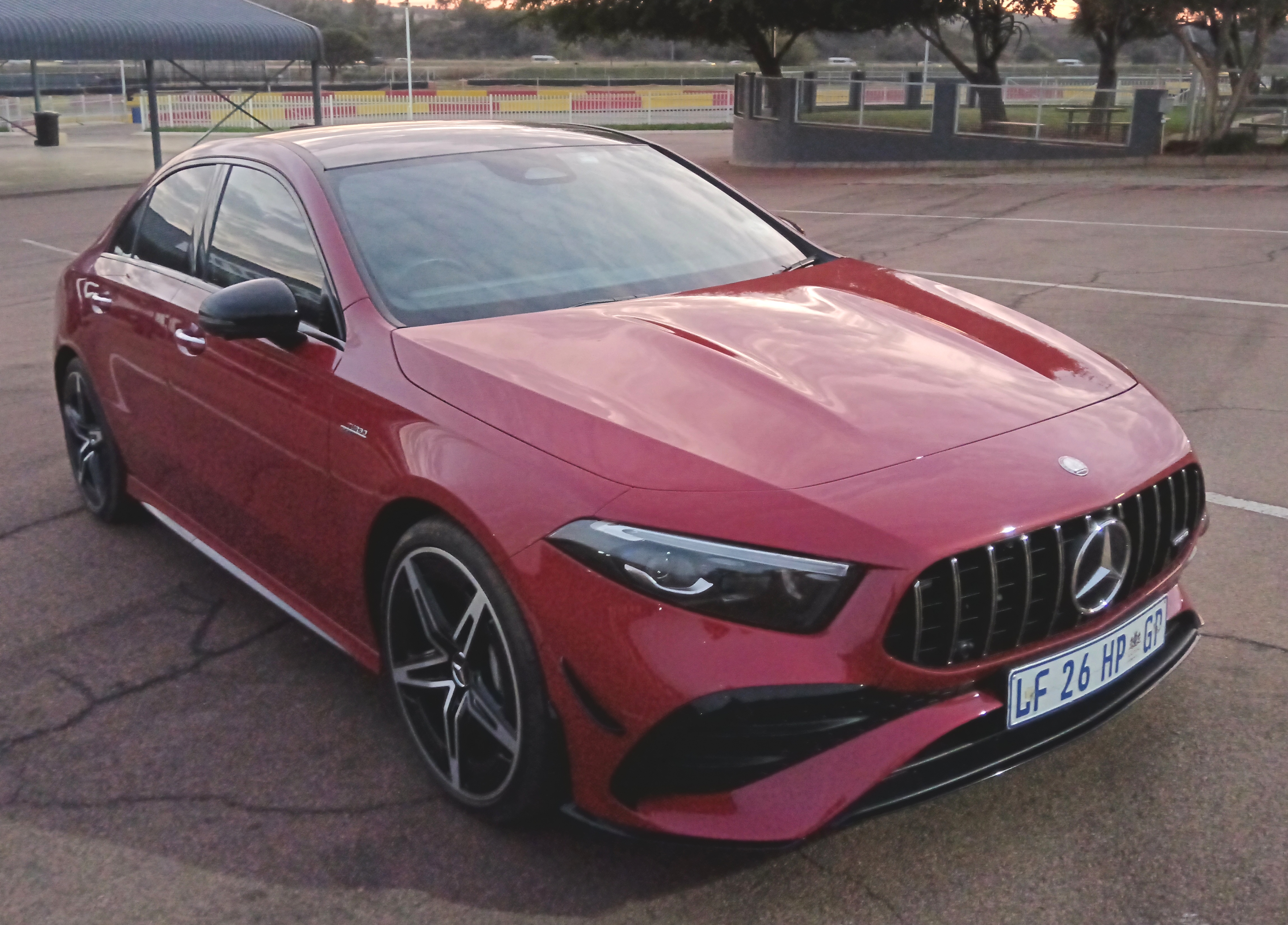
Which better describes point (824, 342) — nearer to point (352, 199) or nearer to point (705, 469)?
point (705, 469)

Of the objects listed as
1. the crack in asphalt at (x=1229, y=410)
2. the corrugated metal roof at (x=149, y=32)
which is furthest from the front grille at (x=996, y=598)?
the corrugated metal roof at (x=149, y=32)

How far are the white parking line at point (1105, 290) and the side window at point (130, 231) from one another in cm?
512

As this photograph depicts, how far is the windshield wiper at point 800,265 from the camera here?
4105mm

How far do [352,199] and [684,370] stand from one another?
1.27 m

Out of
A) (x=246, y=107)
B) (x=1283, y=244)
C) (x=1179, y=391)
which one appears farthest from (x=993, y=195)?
(x=246, y=107)

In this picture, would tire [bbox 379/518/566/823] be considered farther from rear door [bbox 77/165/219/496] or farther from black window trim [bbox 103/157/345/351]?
rear door [bbox 77/165/219/496]

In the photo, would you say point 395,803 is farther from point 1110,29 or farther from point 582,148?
point 1110,29

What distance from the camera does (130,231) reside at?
487 cm

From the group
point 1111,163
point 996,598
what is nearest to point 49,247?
point 996,598

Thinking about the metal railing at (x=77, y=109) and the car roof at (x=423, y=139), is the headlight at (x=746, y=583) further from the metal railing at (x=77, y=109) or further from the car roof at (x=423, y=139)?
the metal railing at (x=77, y=109)

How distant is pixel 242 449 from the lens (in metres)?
3.78

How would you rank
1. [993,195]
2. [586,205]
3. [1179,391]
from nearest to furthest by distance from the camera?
[586,205] → [1179,391] → [993,195]

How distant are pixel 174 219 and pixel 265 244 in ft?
2.77

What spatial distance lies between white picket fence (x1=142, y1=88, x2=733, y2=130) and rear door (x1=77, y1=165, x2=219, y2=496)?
112 ft
